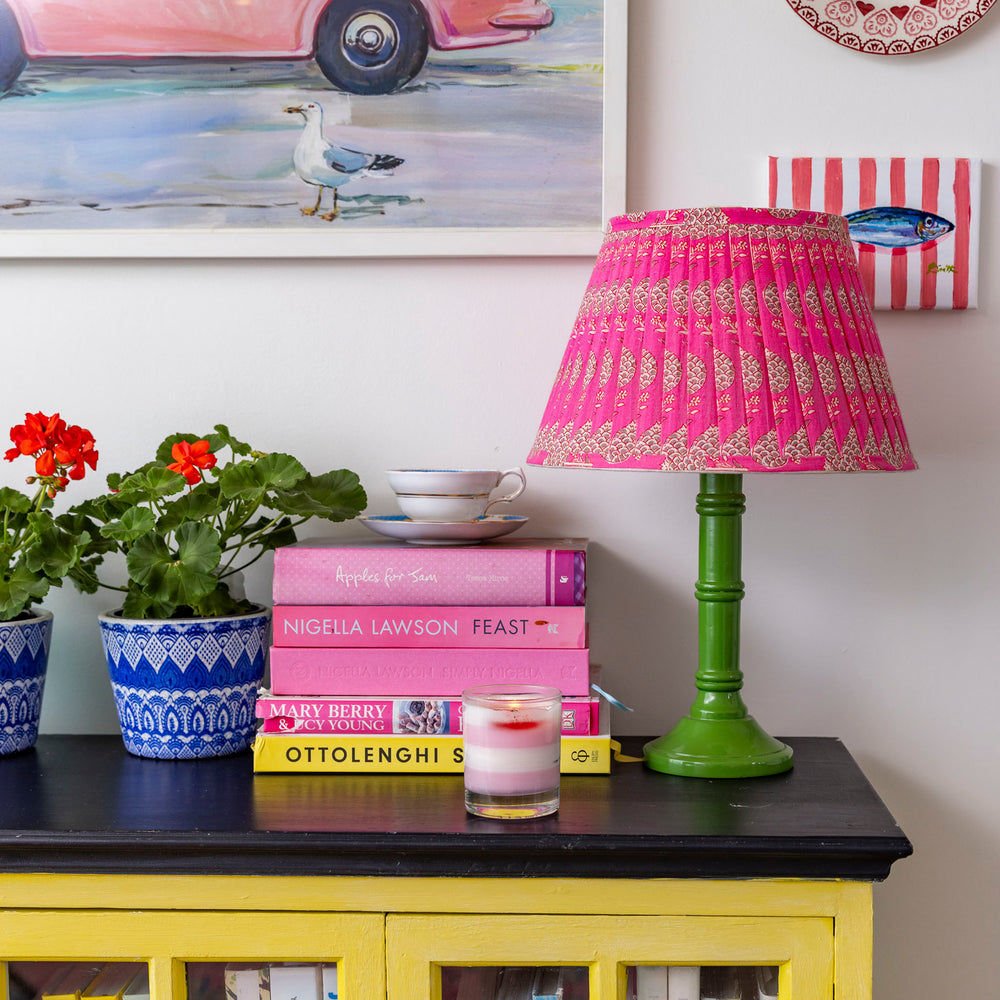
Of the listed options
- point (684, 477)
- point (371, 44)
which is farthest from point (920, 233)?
point (371, 44)

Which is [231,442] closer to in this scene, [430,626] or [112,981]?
[430,626]

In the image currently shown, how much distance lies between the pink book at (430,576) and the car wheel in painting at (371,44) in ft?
1.83

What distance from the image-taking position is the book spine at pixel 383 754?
104cm

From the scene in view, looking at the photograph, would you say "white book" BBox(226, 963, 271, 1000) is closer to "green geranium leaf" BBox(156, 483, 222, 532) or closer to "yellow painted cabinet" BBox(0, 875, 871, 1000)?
"yellow painted cabinet" BBox(0, 875, 871, 1000)

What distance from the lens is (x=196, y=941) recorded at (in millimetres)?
902

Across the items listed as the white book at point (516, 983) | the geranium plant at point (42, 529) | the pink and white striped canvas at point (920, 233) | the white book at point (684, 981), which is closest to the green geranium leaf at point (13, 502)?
the geranium plant at point (42, 529)

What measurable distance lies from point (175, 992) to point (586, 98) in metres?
1.01

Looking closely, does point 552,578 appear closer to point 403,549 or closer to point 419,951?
point 403,549

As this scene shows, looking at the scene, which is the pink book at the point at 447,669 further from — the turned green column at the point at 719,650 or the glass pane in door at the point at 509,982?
the glass pane in door at the point at 509,982

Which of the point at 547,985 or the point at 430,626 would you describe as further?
the point at 430,626

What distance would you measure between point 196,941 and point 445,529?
0.45 meters

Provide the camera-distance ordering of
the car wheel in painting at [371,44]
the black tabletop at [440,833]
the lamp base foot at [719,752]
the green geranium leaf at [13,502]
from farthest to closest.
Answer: the car wheel in painting at [371,44], the green geranium leaf at [13,502], the lamp base foot at [719,752], the black tabletop at [440,833]

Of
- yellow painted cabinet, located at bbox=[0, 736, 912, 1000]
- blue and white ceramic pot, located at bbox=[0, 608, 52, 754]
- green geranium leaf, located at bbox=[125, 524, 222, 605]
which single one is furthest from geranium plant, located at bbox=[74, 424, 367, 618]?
yellow painted cabinet, located at bbox=[0, 736, 912, 1000]

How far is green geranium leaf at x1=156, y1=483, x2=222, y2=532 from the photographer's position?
1089 millimetres
